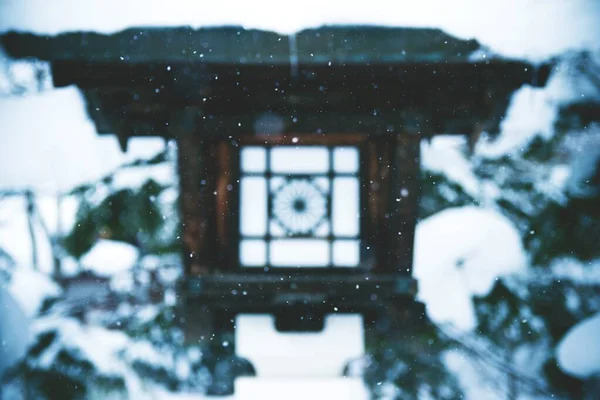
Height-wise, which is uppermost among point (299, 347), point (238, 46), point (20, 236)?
point (238, 46)

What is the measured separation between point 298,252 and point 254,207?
0.47 ft

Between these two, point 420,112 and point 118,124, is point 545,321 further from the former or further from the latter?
point 118,124

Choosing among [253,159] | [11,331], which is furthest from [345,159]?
[11,331]

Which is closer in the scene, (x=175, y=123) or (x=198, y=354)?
(x=175, y=123)

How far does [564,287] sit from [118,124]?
3.39 ft

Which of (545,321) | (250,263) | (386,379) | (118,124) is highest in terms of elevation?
(118,124)

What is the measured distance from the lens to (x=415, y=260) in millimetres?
740

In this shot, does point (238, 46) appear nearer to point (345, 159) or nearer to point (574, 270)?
point (345, 159)

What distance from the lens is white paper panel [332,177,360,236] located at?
735 millimetres

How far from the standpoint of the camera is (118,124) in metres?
0.68

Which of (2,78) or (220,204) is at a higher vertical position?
(2,78)

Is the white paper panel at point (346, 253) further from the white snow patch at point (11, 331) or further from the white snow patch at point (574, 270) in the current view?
the white snow patch at point (11, 331)

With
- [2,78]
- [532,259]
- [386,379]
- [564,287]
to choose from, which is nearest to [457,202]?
[532,259]

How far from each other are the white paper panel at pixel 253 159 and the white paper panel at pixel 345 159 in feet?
0.52
